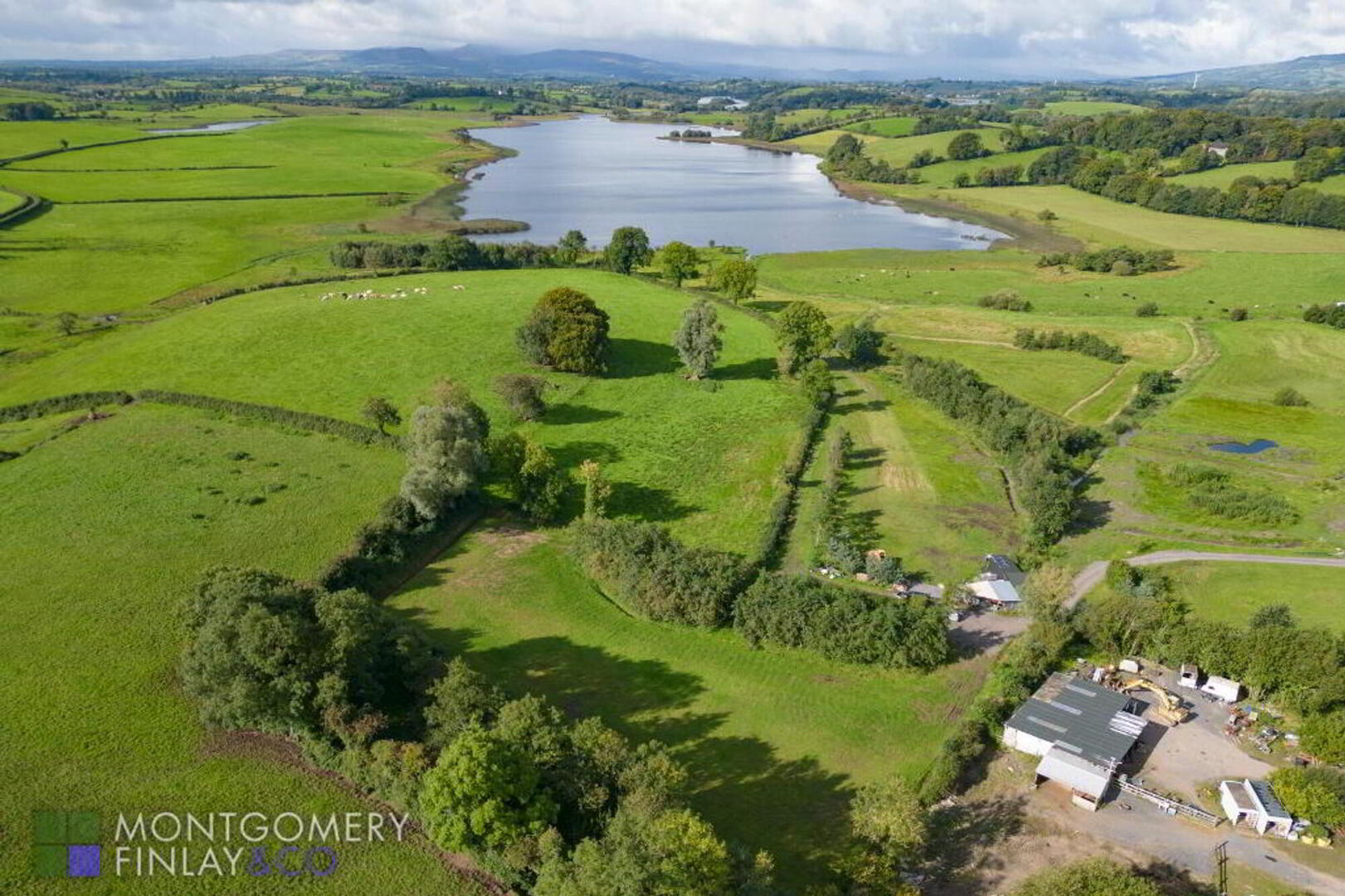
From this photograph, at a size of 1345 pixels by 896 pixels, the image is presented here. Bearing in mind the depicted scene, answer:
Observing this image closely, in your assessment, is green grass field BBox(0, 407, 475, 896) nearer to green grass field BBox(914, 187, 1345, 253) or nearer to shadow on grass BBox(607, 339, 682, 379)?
shadow on grass BBox(607, 339, 682, 379)

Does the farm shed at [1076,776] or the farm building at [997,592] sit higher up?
the farm building at [997,592]

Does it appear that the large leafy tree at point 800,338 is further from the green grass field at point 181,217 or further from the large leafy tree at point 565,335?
the green grass field at point 181,217

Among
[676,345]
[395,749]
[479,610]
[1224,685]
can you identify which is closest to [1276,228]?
[676,345]

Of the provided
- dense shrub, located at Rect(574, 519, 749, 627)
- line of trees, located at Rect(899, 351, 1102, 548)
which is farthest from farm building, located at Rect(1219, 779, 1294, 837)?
dense shrub, located at Rect(574, 519, 749, 627)

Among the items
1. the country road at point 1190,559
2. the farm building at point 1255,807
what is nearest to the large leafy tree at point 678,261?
the country road at point 1190,559

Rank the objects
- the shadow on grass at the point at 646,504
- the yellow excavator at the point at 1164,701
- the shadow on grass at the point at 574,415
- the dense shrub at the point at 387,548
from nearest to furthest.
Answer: the yellow excavator at the point at 1164,701 < the dense shrub at the point at 387,548 < the shadow on grass at the point at 646,504 < the shadow on grass at the point at 574,415

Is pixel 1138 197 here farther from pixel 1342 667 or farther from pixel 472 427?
pixel 472 427

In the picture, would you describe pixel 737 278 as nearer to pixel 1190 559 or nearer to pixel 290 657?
pixel 1190 559
